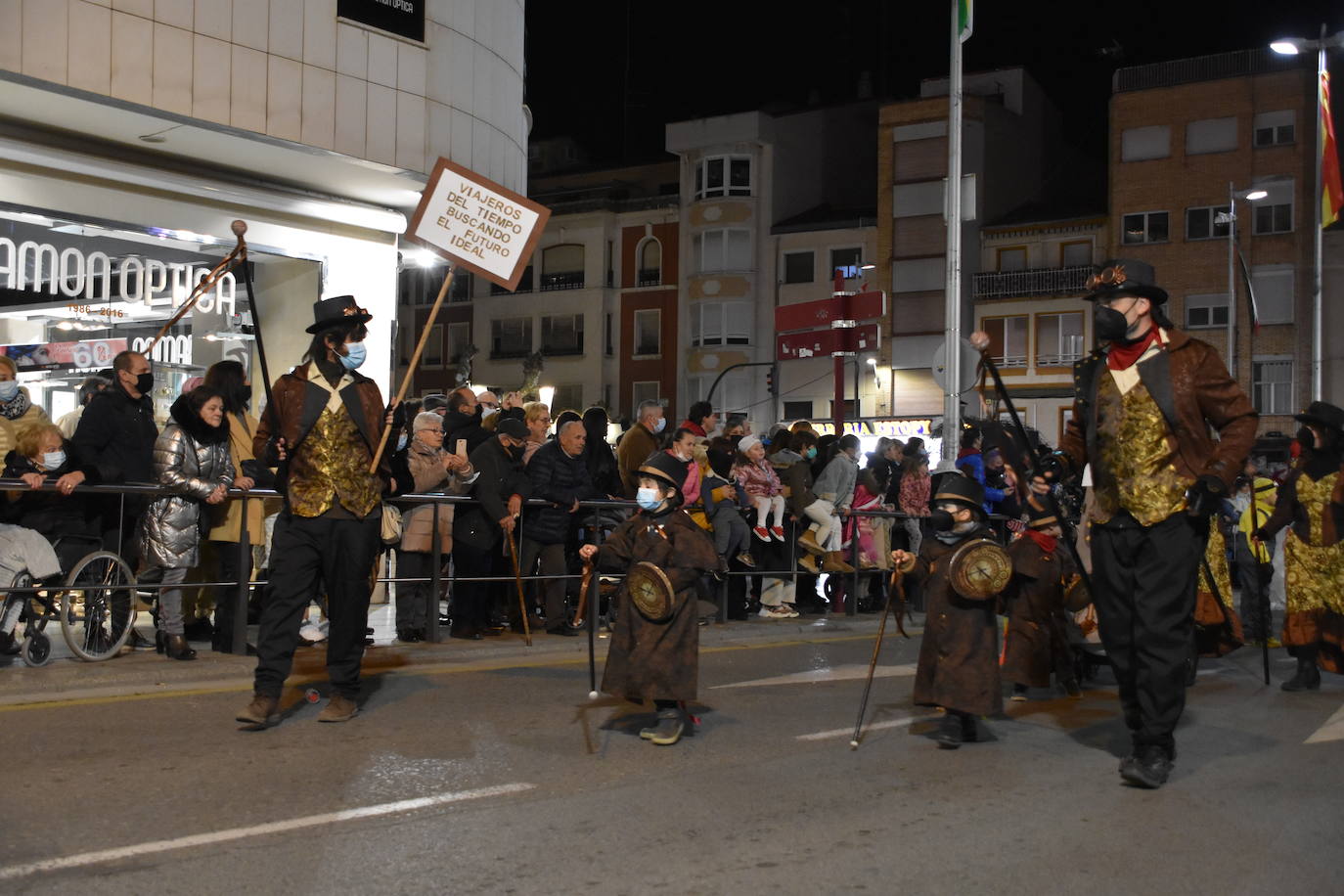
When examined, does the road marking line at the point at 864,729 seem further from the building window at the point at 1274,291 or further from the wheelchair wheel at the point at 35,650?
the building window at the point at 1274,291

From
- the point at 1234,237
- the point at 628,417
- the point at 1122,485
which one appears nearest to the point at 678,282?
the point at 628,417

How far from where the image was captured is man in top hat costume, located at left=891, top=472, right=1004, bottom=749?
24.8 ft

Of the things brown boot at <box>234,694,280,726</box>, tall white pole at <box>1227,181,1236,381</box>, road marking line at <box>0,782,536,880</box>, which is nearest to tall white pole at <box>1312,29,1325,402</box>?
tall white pole at <box>1227,181,1236,381</box>

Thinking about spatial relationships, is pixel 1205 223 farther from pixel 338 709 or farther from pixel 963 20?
pixel 338 709

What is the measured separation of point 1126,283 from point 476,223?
4.09 metres

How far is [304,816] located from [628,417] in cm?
5085

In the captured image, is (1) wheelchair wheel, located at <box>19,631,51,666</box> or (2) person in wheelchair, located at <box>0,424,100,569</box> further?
(2) person in wheelchair, located at <box>0,424,100,569</box>

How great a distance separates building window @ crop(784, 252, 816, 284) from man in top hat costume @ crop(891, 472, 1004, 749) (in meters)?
46.8

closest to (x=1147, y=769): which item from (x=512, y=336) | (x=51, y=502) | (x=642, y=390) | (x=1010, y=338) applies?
(x=51, y=502)

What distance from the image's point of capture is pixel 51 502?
965 centimetres

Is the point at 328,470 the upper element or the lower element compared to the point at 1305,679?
upper

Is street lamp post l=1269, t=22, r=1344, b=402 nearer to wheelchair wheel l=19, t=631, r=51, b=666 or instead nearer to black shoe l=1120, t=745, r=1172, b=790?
black shoe l=1120, t=745, r=1172, b=790

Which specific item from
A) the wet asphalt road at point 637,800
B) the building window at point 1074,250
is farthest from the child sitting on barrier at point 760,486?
the building window at point 1074,250

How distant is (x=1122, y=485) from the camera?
664 centimetres
